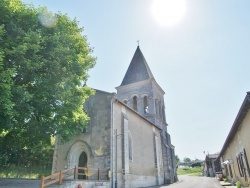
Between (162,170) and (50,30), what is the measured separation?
21.6m

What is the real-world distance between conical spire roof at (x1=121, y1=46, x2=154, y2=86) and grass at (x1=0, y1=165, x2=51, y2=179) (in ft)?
54.7

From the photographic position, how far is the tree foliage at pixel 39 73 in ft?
33.0

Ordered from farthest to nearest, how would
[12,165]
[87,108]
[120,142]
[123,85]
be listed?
[123,85] < [12,165] < [87,108] < [120,142]

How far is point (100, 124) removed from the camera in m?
17.5

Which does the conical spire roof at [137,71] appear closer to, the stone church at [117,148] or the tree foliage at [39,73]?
the stone church at [117,148]

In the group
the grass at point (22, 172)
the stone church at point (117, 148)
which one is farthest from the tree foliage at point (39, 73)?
the grass at point (22, 172)

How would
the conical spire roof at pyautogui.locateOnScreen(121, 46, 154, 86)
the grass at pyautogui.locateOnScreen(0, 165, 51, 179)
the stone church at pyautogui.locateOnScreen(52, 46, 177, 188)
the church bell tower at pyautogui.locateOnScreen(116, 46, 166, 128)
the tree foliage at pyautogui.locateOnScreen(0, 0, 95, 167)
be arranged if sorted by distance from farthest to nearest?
the conical spire roof at pyautogui.locateOnScreen(121, 46, 154, 86) → the church bell tower at pyautogui.locateOnScreen(116, 46, 166, 128) → the grass at pyautogui.locateOnScreen(0, 165, 51, 179) → the stone church at pyautogui.locateOnScreen(52, 46, 177, 188) → the tree foliage at pyautogui.locateOnScreen(0, 0, 95, 167)

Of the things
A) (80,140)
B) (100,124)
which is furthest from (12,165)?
(100,124)

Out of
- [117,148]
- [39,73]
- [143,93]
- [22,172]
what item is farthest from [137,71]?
[39,73]

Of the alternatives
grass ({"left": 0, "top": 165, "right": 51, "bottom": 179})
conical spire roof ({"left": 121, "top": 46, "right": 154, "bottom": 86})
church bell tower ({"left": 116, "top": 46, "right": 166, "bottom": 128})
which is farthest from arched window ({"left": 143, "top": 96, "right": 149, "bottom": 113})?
grass ({"left": 0, "top": 165, "right": 51, "bottom": 179})

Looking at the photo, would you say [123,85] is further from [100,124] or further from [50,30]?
[50,30]

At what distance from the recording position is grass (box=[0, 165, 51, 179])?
946 inches

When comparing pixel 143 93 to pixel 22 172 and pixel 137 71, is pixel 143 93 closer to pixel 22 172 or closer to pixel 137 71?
pixel 137 71

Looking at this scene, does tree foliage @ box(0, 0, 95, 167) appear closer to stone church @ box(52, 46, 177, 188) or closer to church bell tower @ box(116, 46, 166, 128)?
stone church @ box(52, 46, 177, 188)
